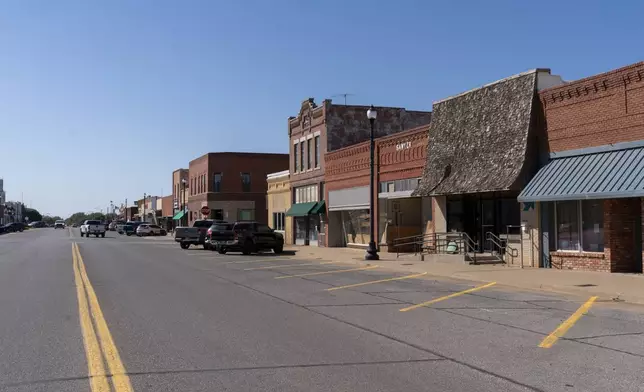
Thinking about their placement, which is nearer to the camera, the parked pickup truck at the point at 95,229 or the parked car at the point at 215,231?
the parked car at the point at 215,231

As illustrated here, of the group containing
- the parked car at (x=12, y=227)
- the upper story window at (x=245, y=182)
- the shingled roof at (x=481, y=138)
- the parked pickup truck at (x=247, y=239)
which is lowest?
the parked pickup truck at (x=247, y=239)

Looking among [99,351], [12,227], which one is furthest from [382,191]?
[12,227]

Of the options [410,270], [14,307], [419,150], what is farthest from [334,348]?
[419,150]

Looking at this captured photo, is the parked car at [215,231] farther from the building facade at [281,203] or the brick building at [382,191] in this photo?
the building facade at [281,203]

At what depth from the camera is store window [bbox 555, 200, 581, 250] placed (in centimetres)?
1975

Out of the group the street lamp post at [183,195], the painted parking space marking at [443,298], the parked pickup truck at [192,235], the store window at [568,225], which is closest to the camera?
the painted parking space marking at [443,298]

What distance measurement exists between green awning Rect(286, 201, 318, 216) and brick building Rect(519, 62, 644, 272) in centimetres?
2017

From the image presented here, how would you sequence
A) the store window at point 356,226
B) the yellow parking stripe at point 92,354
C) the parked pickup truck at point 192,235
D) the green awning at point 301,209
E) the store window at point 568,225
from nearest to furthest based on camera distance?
the yellow parking stripe at point 92,354
the store window at point 568,225
the store window at point 356,226
the green awning at point 301,209
the parked pickup truck at point 192,235

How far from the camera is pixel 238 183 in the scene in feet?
219

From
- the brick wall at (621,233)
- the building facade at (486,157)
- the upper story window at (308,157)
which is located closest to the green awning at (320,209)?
the upper story window at (308,157)

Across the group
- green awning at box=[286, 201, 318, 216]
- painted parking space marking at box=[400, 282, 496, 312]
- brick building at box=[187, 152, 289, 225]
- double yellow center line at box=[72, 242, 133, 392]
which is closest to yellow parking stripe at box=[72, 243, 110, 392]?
double yellow center line at box=[72, 242, 133, 392]

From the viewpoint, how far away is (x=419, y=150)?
28.0 meters

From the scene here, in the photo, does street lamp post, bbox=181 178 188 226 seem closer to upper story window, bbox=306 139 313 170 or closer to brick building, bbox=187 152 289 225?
brick building, bbox=187 152 289 225

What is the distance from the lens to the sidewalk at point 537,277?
1450 centimetres
